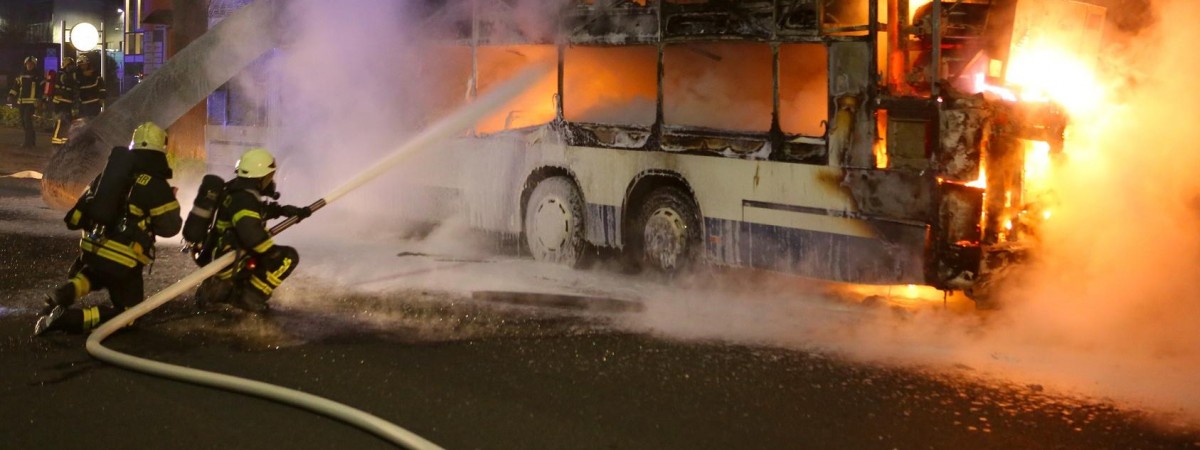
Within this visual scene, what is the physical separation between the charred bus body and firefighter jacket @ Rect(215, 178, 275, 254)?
3.12 meters

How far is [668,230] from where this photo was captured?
926cm

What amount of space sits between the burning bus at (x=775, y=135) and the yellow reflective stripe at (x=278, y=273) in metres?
2.91

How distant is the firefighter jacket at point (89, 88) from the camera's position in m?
21.7

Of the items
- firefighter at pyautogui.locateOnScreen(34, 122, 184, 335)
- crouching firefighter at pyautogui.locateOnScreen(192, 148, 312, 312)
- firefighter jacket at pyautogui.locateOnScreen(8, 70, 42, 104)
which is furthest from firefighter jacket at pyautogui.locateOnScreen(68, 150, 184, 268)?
firefighter jacket at pyautogui.locateOnScreen(8, 70, 42, 104)

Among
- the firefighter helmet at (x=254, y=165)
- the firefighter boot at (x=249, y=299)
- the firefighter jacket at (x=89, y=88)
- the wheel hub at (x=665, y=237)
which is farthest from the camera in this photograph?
the firefighter jacket at (x=89, y=88)

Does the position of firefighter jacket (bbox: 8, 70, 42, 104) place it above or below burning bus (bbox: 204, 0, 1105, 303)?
above

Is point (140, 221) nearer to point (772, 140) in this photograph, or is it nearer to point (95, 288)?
point (95, 288)

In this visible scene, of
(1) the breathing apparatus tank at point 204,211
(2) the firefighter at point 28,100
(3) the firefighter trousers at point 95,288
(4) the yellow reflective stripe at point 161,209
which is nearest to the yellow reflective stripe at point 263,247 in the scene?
(1) the breathing apparatus tank at point 204,211

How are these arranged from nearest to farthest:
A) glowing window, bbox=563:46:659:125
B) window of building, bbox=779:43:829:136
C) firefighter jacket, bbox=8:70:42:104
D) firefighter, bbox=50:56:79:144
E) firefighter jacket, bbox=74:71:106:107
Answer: window of building, bbox=779:43:829:136
glowing window, bbox=563:46:659:125
firefighter, bbox=50:56:79:144
firefighter jacket, bbox=74:71:106:107
firefighter jacket, bbox=8:70:42:104

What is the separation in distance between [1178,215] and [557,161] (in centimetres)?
484

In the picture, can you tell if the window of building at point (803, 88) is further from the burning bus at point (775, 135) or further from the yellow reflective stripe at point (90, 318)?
the yellow reflective stripe at point (90, 318)

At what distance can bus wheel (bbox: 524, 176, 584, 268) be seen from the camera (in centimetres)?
1003

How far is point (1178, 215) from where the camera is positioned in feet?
25.8

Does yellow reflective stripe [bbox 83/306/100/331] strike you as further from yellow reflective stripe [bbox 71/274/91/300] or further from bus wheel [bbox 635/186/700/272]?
bus wheel [bbox 635/186/700/272]
